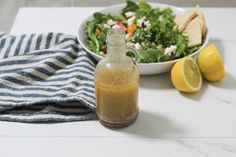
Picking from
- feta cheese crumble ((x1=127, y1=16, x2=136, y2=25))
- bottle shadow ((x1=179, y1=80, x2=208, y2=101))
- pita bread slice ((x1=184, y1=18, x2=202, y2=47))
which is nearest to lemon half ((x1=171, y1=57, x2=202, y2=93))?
bottle shadow ((x1=179, y1=80, x2=208, y2=101))

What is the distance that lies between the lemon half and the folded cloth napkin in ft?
0.67

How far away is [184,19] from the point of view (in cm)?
115

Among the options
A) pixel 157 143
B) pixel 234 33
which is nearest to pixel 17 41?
pixel 157 143

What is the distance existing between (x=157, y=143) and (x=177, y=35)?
37cm

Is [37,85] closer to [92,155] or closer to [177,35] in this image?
[92,155]

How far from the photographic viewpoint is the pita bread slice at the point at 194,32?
1076 mm

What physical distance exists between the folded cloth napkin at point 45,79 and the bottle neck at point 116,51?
140mm

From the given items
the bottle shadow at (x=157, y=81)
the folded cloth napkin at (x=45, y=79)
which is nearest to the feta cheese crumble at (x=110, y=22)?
the folded cloth napkin at (x=45, y=79)

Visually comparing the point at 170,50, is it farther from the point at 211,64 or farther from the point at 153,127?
the point at 153,127

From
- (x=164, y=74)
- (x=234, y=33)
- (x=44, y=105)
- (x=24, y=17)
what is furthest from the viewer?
(x=24, y=17)

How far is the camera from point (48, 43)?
1.09m

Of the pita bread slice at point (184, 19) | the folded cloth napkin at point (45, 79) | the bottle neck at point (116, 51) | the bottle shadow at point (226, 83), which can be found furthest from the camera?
the pita bread slice at point (184, 19)

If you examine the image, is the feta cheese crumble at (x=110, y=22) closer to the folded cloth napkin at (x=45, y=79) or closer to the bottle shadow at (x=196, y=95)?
the folded cloth napkin at (x=45, y=79)

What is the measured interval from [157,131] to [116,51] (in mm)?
202
